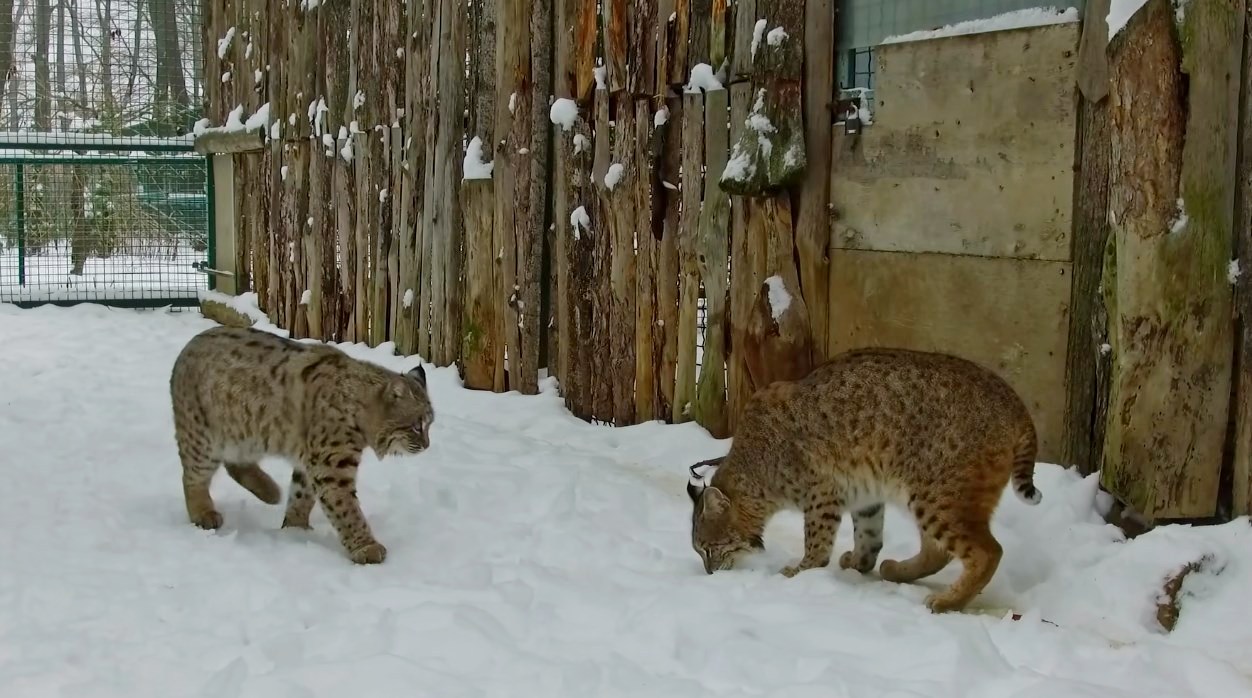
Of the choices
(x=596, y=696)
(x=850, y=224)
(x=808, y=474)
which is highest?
(x=850, y=224)

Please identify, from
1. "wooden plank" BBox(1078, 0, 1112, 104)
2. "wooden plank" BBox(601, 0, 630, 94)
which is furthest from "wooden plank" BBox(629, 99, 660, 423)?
"wooden plank" BBox(1078, 0, 1112, 104)

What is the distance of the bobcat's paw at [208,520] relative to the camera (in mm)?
5625

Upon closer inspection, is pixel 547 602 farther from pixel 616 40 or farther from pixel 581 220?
pixel 616 40

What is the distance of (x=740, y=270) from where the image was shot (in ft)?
21.1

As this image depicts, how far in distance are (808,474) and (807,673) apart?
126cm

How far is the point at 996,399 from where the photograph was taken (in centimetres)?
453

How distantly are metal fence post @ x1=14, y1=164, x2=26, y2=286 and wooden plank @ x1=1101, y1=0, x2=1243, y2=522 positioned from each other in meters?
12.7

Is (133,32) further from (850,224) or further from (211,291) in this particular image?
(850,224)

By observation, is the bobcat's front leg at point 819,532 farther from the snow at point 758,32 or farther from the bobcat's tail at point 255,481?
the bobcat's tail at point 255,481

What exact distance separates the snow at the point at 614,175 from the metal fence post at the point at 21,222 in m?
9.52

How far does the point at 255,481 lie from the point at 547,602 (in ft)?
6.62

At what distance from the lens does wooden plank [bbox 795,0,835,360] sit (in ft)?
19.9

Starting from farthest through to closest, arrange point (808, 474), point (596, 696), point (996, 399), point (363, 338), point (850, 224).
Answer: point (363, 338) < point (850, 224) < point (808, 474) < point (996, 399) < point (596, 696)

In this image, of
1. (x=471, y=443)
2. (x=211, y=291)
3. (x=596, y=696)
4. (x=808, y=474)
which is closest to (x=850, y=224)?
(x=808, y=474)
